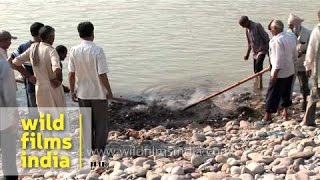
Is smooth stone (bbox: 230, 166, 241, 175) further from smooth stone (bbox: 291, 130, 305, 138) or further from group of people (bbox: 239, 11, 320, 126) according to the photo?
group of people (bbox: 239, 11, 320, 126)

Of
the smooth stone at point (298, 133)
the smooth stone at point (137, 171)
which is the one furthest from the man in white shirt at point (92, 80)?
the smooth stone at point (298, 133)

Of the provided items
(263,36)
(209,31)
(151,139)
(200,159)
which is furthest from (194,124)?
(209,31)

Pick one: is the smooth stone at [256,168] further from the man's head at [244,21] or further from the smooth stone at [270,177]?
the man's head at [244,21]

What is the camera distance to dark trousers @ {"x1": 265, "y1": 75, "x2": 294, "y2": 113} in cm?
741

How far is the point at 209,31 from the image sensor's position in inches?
663

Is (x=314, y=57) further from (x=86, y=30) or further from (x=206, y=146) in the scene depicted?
(x=86, y=30)

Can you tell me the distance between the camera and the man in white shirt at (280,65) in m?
7.07

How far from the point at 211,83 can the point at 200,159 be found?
639cm

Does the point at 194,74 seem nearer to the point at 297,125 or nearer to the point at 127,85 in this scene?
the point at 127,85

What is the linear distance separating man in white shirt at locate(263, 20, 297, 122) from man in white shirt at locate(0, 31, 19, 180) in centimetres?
360

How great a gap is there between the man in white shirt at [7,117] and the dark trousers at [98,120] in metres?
1.28

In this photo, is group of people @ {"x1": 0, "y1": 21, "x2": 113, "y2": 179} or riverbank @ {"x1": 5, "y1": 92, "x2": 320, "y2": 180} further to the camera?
group of people @ {"x1": 0, "y1": 21, "x2": 113, "y2": 179}

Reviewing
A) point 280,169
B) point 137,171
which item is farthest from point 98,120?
point 280,169

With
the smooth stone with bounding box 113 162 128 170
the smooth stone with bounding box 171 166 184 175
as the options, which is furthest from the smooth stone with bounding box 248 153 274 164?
the smooth stone with bounding box 113 162 128 170
